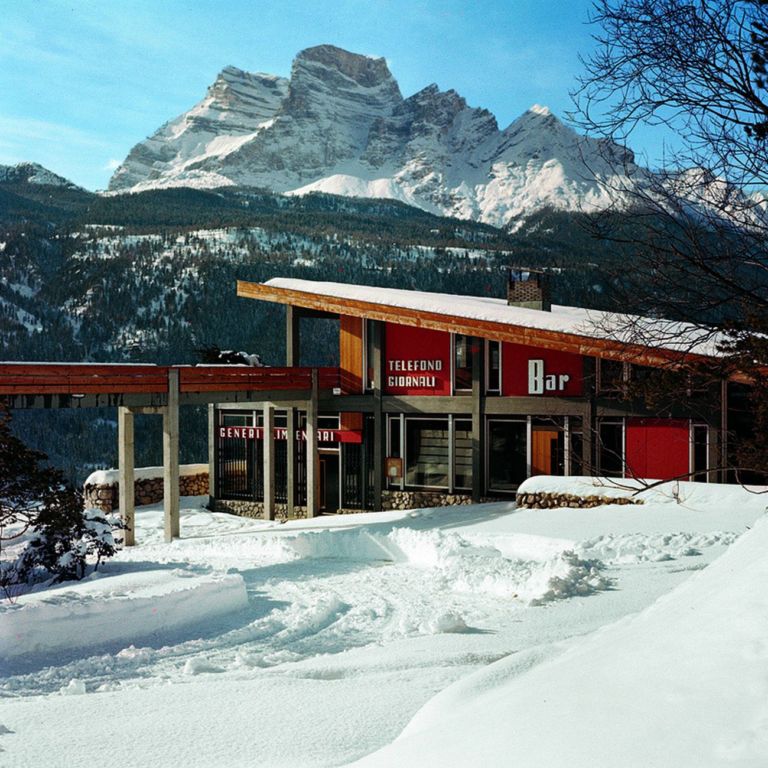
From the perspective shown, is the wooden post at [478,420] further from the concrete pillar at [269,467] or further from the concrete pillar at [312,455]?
the concrete pillar at [269,467]

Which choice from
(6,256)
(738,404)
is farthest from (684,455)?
(6,256)

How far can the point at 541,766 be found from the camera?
4066 millimetres

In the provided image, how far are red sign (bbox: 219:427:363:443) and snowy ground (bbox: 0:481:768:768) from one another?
620 centimetres

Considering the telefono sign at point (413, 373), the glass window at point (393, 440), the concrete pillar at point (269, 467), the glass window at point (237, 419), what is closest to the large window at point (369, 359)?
the telefono sign at point (413, 373)

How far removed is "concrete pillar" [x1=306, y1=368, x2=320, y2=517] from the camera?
73.1ft

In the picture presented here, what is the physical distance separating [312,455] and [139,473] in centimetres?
740

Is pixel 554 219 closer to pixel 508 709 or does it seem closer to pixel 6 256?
pixel 6 256

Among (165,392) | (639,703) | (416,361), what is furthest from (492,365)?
(639,703)

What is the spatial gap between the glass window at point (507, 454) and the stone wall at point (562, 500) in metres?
2.29

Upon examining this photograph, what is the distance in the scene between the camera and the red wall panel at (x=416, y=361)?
850 inches

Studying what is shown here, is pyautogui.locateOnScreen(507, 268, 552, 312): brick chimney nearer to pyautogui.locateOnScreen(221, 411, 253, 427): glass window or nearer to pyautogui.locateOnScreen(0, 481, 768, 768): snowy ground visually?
pyautogui.locateOnScreen(221, 411, 253, 427): glass window

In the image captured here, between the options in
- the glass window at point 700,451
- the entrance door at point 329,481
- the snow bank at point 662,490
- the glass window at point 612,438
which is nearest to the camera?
the snow bank at point 662,490

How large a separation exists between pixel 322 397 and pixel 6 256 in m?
111

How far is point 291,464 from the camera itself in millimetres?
23656
